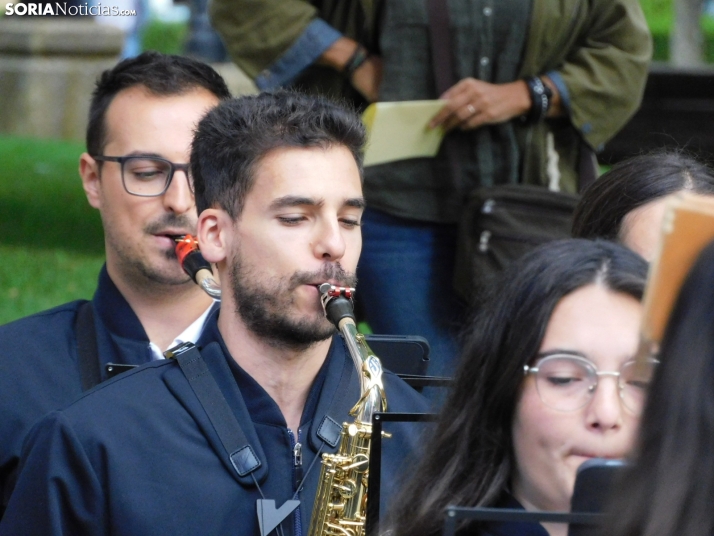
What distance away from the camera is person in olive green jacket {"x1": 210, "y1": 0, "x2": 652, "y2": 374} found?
11.6 ft

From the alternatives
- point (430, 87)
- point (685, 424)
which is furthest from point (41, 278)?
point (685, 424)

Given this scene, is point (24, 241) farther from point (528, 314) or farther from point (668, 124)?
point (528, 314)

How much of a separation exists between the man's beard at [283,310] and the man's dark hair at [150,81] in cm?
96

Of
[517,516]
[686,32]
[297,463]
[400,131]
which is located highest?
[686,32]

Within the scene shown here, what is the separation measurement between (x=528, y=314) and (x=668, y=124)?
5731 millimetres

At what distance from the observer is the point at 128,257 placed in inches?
117

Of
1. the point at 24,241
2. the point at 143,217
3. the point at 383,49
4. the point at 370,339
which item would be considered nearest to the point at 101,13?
the point at 383,49

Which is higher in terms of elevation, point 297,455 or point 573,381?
point 573,381

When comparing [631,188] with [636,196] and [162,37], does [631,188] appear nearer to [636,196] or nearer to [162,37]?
[636,196]

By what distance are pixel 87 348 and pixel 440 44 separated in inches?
56.6

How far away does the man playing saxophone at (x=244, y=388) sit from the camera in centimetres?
213

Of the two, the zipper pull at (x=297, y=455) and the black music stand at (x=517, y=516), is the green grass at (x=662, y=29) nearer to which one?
the zipper pull at (x=297, y=455)

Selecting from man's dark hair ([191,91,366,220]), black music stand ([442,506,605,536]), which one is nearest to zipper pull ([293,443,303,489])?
man's dark hair ([191,91,366,220])

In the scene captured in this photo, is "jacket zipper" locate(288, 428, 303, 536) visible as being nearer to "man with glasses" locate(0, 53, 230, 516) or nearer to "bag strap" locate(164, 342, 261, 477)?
"bag strap" locate(164, 342, 261, 477)
